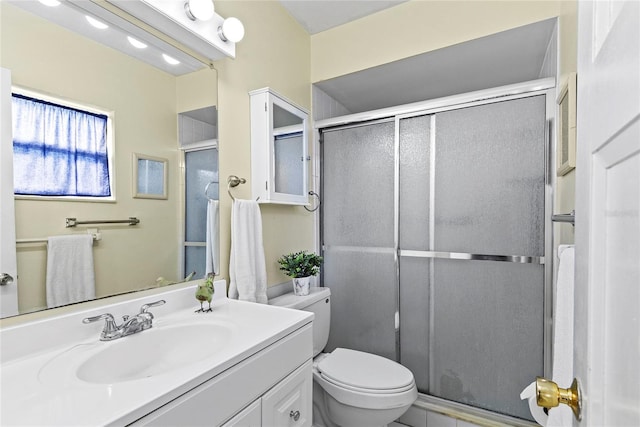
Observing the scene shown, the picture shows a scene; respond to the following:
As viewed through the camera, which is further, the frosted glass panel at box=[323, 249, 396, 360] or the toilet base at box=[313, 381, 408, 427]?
the frosted glass panel at box=[323, 249, 396, 360]

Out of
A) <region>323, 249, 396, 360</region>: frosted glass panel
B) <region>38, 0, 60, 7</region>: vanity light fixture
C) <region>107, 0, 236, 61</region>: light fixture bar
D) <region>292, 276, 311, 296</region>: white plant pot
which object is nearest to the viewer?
<region>38, 0, 60, 7</region>: vanity light fixture

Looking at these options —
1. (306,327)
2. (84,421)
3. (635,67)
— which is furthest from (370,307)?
(635,67)

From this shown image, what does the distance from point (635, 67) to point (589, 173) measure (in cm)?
18

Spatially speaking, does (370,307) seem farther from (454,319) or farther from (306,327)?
(306,327)

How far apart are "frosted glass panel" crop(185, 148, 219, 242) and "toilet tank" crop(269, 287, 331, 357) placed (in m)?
0.56

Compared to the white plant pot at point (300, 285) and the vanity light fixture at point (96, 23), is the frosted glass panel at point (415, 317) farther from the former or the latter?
the vanity light fixture at point (96, 23)

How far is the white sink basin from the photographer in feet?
2.68

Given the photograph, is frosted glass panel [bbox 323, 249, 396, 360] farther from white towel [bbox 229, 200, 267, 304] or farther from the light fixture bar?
the light fixture bar

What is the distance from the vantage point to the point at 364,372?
1606 mm

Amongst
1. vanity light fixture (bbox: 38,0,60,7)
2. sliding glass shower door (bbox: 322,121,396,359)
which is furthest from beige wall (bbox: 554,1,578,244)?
vanity light fixture (bbox: 38,0,60,7)

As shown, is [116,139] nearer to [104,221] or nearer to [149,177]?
[149,177]

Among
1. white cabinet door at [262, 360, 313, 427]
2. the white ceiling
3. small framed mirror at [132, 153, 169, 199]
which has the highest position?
the white ceiling

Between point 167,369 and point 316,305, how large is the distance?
3.01ft

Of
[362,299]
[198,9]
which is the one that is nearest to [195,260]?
[198,9]
